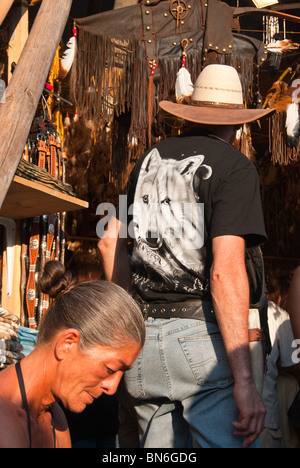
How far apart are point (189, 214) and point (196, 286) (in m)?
0.27

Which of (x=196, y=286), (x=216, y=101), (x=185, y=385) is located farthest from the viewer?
(x=216, y=101)

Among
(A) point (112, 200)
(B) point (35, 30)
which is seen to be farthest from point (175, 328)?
(A) point (112, 200)

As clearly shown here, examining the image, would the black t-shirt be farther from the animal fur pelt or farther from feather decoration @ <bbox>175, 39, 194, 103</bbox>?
the animal fur pelt

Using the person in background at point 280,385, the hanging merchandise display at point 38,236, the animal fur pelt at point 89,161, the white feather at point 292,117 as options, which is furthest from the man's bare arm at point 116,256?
the animal fur pelt at point 89,161

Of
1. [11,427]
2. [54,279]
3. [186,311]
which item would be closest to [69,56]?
[54,279]

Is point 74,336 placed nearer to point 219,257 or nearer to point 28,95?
point 219,257

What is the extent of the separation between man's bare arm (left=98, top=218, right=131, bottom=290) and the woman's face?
2.74ft

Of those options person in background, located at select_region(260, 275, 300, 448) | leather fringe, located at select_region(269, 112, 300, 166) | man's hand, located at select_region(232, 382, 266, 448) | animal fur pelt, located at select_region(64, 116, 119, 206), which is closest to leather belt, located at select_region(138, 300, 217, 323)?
man's hand, located at select_region(232, 382, 266, 448)

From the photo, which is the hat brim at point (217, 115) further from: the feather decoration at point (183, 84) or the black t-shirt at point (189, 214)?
the feather decoration at point (183, 84)

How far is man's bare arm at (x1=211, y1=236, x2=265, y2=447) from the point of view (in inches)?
81.6

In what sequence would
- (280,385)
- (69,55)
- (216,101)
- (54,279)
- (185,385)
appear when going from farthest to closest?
1. (280,385)
2. (69,55)
3. (54,279)
4. (216,101)
5. (185,385)

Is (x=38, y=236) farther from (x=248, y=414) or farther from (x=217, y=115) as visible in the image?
(x=248, y=414)

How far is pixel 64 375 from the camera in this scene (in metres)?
1.82

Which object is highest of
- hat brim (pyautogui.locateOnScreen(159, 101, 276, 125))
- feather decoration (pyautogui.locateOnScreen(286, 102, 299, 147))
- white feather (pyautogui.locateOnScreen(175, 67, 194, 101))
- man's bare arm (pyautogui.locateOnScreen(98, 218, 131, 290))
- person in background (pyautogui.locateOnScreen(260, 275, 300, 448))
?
white feather (pyautogui.locateOnScreen(175, 67, 194, 101))
